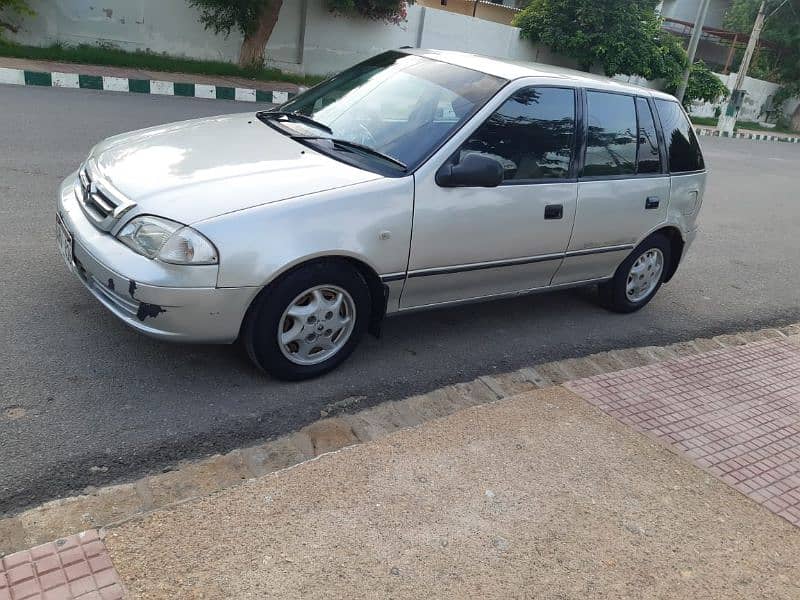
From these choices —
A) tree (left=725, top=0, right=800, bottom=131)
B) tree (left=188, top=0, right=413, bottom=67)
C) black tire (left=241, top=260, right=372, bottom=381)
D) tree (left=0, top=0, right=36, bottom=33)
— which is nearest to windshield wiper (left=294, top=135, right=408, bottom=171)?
black tire (left=241, top=260, right=372, bottom=381)

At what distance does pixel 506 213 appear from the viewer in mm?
4363

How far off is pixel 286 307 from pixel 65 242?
4.33 ft

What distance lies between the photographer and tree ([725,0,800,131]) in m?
34.8

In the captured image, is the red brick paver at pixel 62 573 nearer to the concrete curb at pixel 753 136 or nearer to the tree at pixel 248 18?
the tree at pixel 248 18

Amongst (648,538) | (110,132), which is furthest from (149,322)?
(110,132)

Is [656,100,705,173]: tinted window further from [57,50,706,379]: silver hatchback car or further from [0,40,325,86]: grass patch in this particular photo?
[0,40,325,86]: grass patch

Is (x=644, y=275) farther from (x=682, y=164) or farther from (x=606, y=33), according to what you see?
(x=606, y=33)

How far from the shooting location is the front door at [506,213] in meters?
4.10

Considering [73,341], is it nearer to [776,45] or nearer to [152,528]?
[152,528]

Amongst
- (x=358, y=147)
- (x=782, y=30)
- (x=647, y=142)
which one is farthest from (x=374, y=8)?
(x=782, y=30)

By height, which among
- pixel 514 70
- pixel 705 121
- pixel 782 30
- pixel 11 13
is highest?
pixel 782 30

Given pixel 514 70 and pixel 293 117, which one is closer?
pixel 514 70

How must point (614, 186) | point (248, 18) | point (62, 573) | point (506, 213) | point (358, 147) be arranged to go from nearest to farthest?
1. point (62, 573)
2. point (358, 147)
3. point (506, 213)
4. point (614, 186)
5. point (248, 18)

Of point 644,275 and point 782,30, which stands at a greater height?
point 782,30
